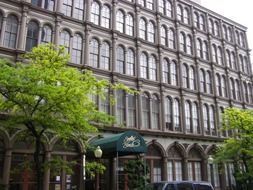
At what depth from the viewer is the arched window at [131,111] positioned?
27.6m

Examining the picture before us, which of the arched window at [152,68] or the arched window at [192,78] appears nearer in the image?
the arched window at [152,68]

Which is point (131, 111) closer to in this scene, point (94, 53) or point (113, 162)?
point (113, 162)

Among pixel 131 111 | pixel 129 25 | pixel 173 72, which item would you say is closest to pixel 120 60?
pixel 129 25

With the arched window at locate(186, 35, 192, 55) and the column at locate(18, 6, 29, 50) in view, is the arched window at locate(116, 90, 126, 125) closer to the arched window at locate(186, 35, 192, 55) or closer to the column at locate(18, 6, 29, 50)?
the column at locate(18, 6, 29, 50)

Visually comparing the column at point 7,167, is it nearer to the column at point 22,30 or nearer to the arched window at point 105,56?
the column at point 22,30

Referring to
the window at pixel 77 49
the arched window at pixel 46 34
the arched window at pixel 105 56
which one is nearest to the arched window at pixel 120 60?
the arched window at pixel 105 56

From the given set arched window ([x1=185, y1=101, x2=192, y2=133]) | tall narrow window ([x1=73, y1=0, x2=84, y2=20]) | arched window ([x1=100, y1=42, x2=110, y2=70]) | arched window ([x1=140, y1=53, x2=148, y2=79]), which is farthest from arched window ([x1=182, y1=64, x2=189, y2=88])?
tall narrow window ([x1=73, y1=0, x2=84, y2=20])

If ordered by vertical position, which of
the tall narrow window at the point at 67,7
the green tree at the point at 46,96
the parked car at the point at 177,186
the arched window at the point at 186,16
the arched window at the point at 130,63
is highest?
the arched window at the point at 186,16

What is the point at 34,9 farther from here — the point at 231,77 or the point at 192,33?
the point at 231,77

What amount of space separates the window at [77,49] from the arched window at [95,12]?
8.67ft

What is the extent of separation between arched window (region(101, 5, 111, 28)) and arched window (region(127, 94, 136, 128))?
7069 millimetres

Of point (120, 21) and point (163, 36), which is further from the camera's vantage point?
point (163, 36)

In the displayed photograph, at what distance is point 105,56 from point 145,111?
21.0 feet

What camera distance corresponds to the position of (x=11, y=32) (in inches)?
910
